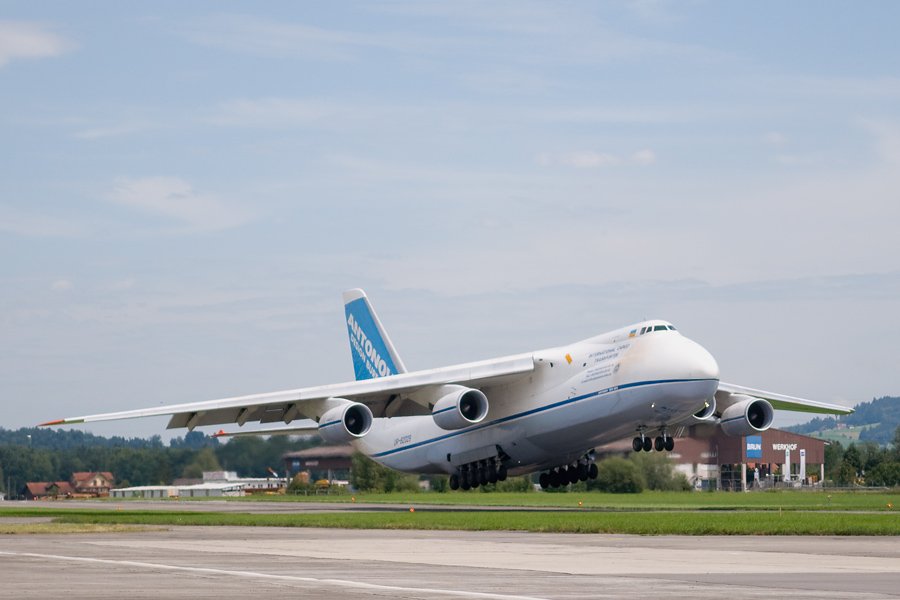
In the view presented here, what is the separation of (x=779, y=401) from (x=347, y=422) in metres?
16.5

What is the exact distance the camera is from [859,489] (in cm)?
5125

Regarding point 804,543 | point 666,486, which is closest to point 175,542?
point 804,543

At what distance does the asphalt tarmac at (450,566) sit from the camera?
34.4ft

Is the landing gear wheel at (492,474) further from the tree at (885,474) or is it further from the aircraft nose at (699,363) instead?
the tree at (885,474)

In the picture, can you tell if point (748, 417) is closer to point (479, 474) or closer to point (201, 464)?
point (479, 474)

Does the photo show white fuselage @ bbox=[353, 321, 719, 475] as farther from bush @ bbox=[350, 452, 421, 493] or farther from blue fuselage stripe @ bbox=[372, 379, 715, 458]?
bush @ bbox=[350, 452, 421, 493]

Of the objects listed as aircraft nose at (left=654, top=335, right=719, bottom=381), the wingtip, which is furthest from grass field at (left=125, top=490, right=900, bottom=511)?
the wingtip

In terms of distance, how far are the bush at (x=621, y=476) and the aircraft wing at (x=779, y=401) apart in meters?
7.24

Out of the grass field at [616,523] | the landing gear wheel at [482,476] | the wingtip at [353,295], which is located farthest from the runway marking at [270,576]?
the wingtip at [353,295]

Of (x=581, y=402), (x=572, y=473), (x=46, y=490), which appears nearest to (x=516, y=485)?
(x=572, y=473)

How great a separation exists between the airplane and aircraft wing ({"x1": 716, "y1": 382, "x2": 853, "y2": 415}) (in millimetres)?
52

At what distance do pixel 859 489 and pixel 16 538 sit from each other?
134ft

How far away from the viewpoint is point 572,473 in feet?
126

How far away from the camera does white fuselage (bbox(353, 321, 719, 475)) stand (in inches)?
1226
